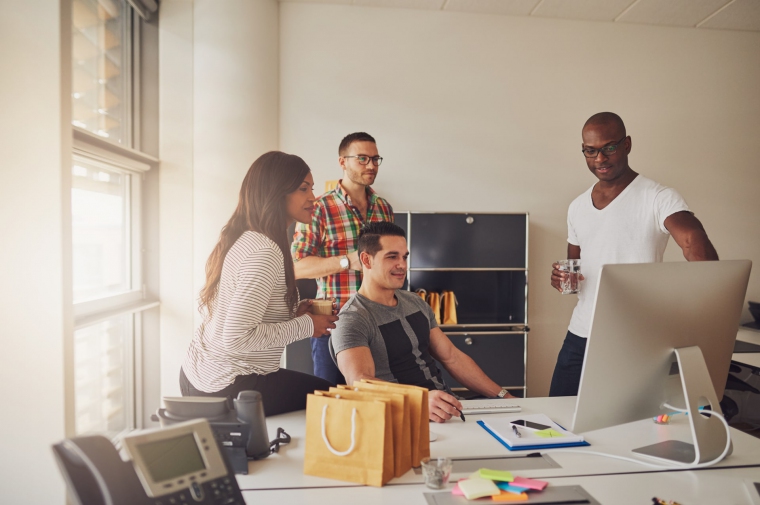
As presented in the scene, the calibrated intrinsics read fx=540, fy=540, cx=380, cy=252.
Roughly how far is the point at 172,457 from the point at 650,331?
43.7 inches

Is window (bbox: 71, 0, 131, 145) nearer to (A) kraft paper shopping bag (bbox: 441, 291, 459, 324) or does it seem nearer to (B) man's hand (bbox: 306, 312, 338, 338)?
(B) man's hand (bbox: 306, 312, 338, 338)

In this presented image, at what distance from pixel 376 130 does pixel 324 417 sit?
3122 millimetres

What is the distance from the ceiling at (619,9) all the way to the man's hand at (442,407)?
10.6 feet

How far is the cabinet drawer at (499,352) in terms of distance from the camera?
378cm

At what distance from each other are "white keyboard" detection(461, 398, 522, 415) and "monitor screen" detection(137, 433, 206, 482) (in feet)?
3.33

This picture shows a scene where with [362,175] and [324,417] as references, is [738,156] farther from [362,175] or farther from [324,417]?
[324,417]

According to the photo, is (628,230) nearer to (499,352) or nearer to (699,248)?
(699,248)

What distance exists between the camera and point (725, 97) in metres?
4.40

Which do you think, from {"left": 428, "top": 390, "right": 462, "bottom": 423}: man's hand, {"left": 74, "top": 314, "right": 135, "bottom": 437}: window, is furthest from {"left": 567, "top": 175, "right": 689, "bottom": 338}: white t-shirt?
{"left": 74, "top": 314, "right": 135, "bottom": 437}: window

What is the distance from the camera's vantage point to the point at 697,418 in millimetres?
1378

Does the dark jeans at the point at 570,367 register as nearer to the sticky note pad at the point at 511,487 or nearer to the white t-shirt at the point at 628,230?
the white t-shirt at the point at 628,230

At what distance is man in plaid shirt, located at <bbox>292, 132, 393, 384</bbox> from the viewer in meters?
2.67

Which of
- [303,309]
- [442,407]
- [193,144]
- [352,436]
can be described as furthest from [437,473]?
[193,144]

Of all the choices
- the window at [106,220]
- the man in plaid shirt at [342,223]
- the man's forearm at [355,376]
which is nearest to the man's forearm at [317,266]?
the man in plaid shirt at [342,223]
